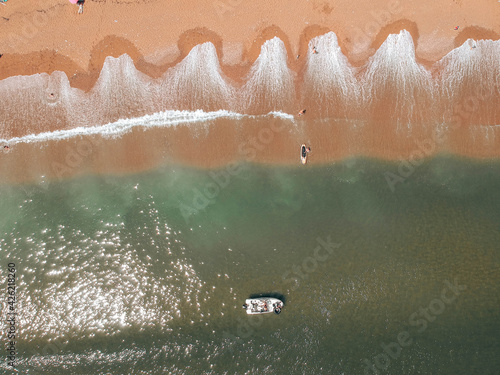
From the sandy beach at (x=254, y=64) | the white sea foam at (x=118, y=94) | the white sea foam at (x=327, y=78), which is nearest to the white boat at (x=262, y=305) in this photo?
the sandy beach at (x=254, y=64)

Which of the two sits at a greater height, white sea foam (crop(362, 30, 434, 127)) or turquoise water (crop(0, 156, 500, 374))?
white sea foam (crop(362, 30, 434, 127))

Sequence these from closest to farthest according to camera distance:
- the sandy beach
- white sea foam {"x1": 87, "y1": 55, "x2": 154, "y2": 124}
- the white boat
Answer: the white boat, the sandy beach, white sea foam {"x1": 87, "y1": 55, "x2": 154, "y2": 124}

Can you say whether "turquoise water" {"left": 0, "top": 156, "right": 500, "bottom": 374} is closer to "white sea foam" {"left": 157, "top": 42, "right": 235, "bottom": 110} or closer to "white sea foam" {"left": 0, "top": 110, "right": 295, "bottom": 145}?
"white sea foam" {"left": 0, "top": 110, "right": 295, "bottom": 145}

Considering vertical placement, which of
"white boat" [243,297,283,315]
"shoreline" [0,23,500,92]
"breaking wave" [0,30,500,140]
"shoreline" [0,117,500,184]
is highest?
"shoreline" [0,23,500,92]

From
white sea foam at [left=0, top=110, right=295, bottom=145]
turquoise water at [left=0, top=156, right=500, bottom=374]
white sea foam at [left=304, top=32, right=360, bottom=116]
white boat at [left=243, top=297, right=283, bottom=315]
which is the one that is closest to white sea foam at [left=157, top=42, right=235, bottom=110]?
white sea foam at [left=0, top=110, right=295, bottom=145]

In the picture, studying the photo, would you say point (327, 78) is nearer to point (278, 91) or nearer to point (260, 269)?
point (278, 91)

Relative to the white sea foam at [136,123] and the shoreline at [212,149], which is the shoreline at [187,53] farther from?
the shoreline at [212,149]

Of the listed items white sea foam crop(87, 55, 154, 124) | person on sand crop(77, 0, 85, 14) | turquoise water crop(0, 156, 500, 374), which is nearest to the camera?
→ turquoise water crop(0, 156, 500, 374)
